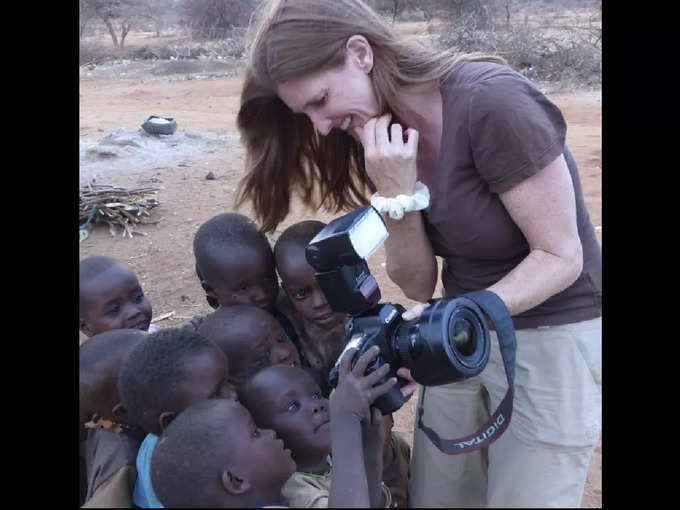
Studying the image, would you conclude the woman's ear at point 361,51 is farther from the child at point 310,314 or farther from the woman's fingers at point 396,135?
the child at point 310,314

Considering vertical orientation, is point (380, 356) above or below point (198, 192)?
above

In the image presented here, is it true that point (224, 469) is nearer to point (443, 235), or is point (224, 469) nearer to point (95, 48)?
point (443, 235)

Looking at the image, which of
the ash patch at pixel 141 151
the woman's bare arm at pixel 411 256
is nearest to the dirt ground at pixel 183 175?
the ash patch at pixel 141 151

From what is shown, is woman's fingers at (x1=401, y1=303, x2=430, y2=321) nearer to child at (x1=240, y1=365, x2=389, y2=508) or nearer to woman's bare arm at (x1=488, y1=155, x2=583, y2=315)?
woman's bare arm at (x1=488, y1=155, x2=583, y2=315)

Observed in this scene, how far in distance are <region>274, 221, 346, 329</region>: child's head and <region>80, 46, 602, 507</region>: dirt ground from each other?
36 cm

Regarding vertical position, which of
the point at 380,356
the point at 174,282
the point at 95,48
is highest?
the point at 380,356

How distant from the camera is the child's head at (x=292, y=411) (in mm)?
2031

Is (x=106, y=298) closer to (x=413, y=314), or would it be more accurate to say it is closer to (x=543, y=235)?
(x=413, y=314)

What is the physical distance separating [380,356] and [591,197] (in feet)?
17.7

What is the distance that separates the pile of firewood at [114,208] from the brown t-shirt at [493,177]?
437 centimetres
